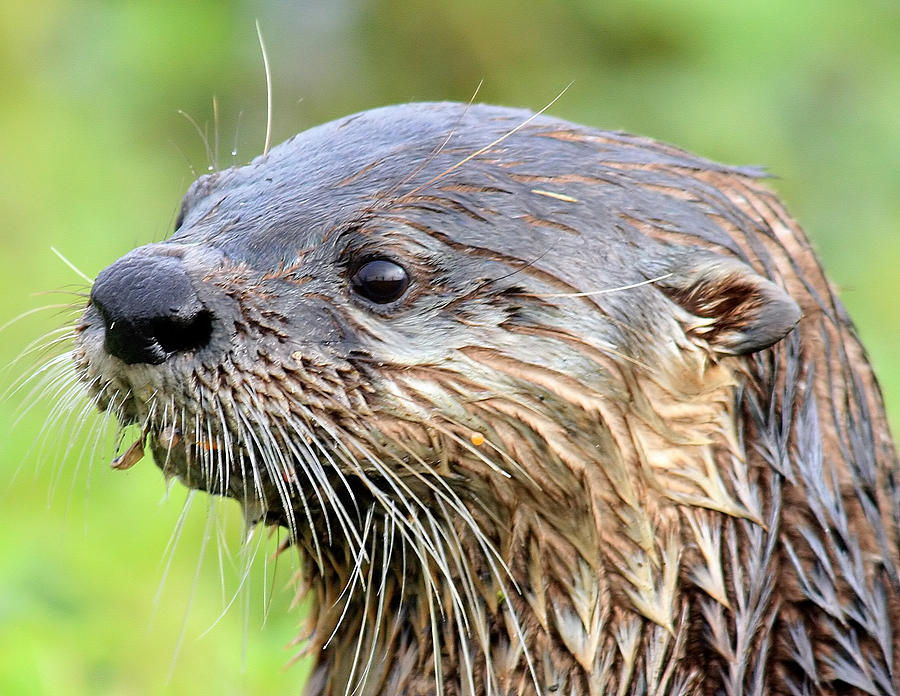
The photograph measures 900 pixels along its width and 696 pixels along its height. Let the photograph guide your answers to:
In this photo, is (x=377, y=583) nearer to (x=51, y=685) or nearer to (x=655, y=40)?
(x=51, y=685)

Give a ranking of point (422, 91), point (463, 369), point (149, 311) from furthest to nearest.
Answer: point (422, 91) < point (463, 369) < point (149, 311)

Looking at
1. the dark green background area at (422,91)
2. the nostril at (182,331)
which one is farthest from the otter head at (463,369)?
the dark green background area at (422,91)

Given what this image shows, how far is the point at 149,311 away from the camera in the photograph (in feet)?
6.81

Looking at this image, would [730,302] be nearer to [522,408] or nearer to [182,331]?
[522,408]

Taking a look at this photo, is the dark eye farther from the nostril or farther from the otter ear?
the otter ear

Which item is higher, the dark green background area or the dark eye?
the dark green background area

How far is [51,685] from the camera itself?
3143mm

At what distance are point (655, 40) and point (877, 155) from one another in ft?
3.84

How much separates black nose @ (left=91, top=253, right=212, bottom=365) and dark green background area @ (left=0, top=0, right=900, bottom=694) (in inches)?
117

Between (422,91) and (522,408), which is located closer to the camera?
(522,408)

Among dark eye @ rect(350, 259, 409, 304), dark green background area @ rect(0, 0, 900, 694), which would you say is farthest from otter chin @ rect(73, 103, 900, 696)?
dark green background area @ rect(0, 0, 900, 694)

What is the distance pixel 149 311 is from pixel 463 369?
0.48 meters

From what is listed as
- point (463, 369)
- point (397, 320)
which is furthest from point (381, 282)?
point (463, 369)

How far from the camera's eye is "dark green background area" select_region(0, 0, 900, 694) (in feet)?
20.5
